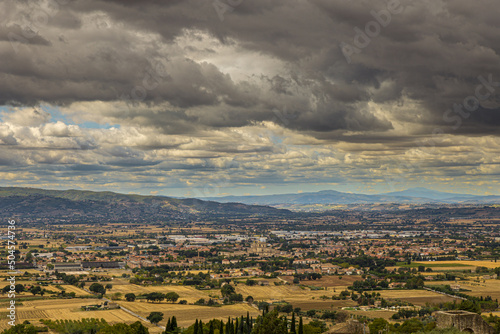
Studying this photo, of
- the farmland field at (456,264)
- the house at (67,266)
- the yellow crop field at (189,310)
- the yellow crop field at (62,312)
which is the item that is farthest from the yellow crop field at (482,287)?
the house at (67,266)

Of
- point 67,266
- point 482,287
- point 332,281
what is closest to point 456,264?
point 482,287

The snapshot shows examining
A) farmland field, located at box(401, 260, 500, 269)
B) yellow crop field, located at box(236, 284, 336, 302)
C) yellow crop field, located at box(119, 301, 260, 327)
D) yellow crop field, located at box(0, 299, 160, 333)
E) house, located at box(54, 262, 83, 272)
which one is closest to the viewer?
yellow crop field, located at box(0, 299, 160, 333)

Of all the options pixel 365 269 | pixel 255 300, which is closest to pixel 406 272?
pixel 365 269

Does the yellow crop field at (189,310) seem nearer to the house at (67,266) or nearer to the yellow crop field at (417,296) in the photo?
the yellow crop field at (417,296)

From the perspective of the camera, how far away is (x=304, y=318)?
3784 inches

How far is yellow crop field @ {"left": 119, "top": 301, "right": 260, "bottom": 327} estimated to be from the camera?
96625 mm

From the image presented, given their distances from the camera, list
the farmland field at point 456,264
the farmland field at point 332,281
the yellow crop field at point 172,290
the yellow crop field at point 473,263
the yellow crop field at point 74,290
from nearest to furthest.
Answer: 1. the yellow crop field at point 172,290
2. the yellow crop field at point 74,290
3. the farmland field at point 332,281
4. the yellow crop field at point 473,263
5. the farmland field at point 456,264

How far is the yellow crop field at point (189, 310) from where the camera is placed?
96.6m

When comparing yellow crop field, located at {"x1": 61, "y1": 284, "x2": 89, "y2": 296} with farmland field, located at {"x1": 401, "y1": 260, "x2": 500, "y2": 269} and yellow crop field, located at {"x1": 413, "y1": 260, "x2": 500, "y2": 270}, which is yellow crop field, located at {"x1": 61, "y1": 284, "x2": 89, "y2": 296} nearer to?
farmland field, located at {"x1": 401, "y1": 260, "x2": 500, "y2": 269}

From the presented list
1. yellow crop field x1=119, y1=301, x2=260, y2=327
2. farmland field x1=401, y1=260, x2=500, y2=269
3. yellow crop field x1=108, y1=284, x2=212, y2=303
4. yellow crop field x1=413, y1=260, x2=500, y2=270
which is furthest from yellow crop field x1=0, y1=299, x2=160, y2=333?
farmland field x1=401, y1=260, x2=500, y2=269

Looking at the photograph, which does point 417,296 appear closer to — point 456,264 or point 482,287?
point 482,287

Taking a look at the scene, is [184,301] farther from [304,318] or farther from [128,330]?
[128,330]

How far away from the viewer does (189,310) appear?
4151 inches

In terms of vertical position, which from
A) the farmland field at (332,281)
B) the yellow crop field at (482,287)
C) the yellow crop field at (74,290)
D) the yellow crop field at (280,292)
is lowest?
the yellow crop field at (74,290)
